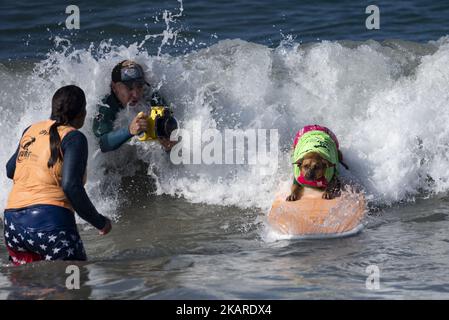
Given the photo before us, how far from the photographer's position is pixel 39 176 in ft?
18.0

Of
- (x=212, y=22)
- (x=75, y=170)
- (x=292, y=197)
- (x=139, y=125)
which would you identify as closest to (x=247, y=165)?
(x=292, y=197)

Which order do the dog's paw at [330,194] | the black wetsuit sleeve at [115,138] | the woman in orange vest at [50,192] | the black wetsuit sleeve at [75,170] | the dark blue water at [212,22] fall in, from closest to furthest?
the black wetsuit sleeve at [75,170] < the woman in orange vest at [50,192] < the black wetsuit sleeve at [115,138] < the dog's paw at [330,194] < the dark blue water at [212,22]

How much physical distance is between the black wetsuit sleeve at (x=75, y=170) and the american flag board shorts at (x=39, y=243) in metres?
0.22

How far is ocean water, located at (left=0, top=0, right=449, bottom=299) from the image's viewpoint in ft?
18.1

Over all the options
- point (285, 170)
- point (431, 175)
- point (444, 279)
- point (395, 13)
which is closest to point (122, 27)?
point (395, 13)

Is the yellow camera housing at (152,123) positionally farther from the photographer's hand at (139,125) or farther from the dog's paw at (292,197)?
the dog's paw at (292,197)

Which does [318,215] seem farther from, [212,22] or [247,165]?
[212,22]

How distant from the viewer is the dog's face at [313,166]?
23.4 ft

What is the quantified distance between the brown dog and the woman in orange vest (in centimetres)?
214

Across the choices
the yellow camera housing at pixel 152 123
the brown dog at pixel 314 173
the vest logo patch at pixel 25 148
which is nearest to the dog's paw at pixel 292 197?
the brown dog at pixel 314 173

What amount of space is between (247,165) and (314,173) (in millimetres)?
1478

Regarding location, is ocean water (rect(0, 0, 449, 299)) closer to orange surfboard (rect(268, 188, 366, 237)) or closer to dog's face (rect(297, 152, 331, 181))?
orange surfboard (rect(268, 188, 366, 237))

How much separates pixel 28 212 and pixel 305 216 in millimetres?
2334

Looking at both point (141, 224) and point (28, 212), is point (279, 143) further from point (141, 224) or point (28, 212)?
point (28, 212)
